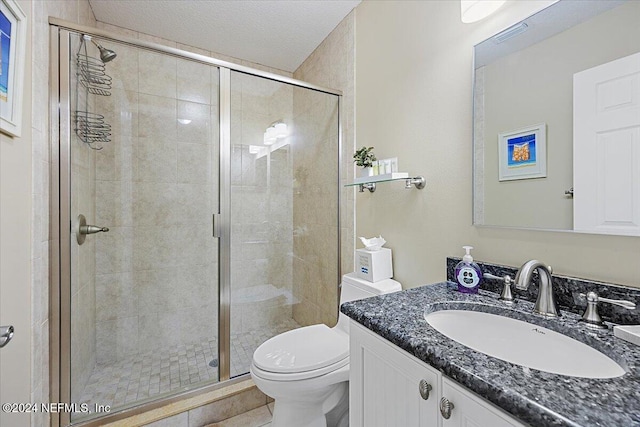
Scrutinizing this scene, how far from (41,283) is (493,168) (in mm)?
1893

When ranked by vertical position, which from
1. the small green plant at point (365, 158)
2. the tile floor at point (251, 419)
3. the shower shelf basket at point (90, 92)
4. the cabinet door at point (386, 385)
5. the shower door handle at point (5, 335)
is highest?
the shower shelf basket at point (90, 92)

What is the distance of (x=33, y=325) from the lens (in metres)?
1.11

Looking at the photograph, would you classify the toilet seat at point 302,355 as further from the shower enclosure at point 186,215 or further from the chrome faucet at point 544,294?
the chrome faucet at point 544,294

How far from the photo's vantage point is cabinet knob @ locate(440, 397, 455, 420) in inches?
22.2

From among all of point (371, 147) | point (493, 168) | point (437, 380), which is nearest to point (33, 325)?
point (437, 380)

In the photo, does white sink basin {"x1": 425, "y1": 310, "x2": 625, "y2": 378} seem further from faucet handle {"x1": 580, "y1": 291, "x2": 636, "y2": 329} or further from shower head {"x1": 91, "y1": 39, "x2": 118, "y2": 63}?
shower head {"x1": 91, "y1": 39, "x2": 118, "y2": 63}

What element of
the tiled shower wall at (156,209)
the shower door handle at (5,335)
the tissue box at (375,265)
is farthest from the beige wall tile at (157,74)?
the tissue box at (375,265)

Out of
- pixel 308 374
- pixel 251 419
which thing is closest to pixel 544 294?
pixel 308 374

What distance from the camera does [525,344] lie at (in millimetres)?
792

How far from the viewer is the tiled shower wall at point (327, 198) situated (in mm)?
1937

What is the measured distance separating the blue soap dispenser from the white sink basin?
0.14m

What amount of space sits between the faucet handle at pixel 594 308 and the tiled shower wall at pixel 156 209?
175cm

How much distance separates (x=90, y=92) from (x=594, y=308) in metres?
2.39

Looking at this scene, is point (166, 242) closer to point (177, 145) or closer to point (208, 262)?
point (208, 262)
